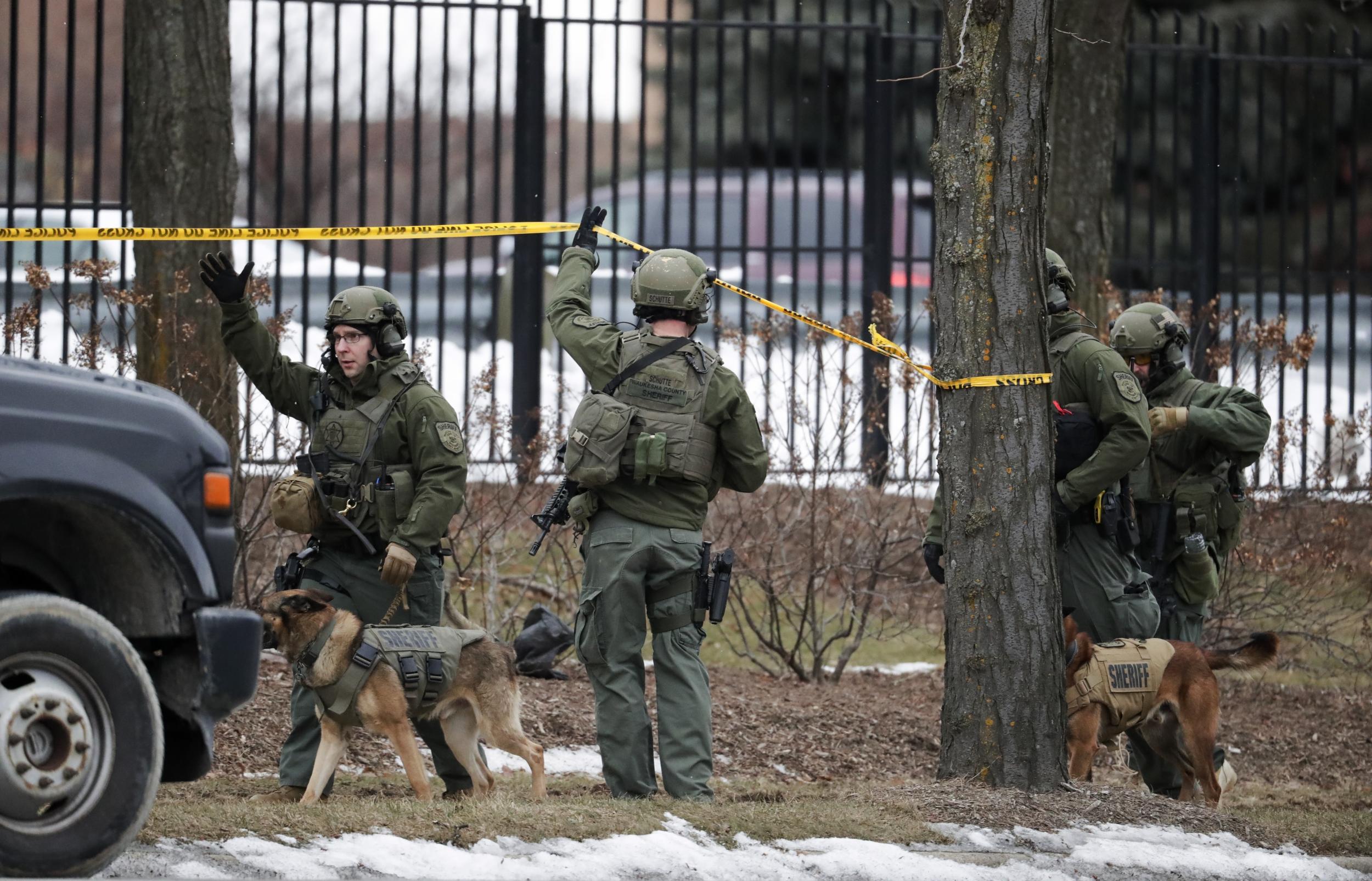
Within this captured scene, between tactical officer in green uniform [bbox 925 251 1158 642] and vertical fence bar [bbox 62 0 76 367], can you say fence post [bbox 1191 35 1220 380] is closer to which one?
tactical officer in green uniform [bbox 925 251 1158 642]

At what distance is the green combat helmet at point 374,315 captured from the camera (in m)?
6.27

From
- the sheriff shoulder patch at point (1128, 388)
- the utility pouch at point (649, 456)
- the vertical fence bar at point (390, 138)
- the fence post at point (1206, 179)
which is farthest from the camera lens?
the fence post at point (1206, 179)

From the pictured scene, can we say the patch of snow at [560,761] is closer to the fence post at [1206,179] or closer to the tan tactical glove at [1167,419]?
the tan tactical glove at [1167,419]

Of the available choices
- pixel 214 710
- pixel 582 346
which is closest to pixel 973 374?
pixel 582 346

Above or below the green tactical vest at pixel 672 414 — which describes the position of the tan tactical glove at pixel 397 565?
below

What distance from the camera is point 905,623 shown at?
10.6 meters

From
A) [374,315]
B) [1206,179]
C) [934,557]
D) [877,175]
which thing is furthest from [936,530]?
[1206,179]

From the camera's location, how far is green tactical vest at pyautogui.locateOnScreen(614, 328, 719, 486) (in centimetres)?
598

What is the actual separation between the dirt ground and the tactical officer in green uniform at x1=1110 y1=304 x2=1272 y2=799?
1.37 m

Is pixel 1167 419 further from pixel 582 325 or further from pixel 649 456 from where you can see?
pixel 582 325

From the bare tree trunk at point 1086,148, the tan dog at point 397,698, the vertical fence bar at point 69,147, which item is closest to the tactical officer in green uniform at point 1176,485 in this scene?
the tan dog at point 397,698

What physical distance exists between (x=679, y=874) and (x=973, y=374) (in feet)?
7.32

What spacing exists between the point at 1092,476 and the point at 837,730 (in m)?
2.62

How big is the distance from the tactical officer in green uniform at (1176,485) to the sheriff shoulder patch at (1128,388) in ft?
1.93
